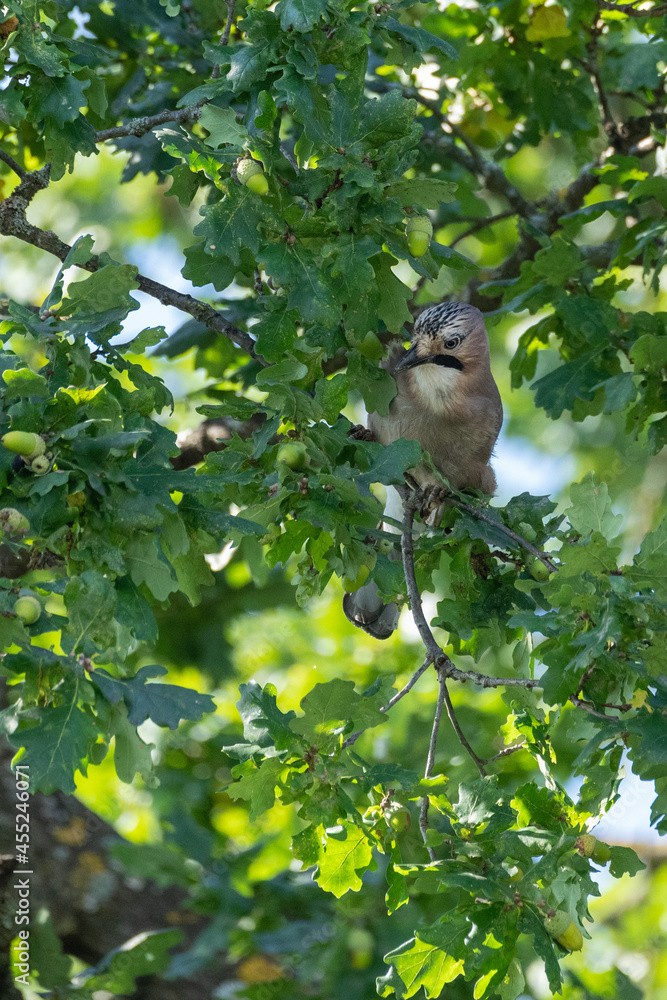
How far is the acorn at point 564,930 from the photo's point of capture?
83.6 inches

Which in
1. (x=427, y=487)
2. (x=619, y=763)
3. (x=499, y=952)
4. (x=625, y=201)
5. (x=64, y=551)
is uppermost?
(x=625, y=201)

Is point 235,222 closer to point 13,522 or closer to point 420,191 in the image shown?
point 420,191

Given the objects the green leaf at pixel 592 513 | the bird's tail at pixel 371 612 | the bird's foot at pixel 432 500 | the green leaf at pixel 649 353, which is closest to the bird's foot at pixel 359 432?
the bird's tail at pixel 371 612

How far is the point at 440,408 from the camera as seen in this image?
386 centimetres

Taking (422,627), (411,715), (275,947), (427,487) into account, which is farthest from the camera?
(411,715)

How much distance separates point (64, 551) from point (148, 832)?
410 cm

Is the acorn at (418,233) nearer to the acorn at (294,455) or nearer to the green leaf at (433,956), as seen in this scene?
the acorn at (294,455)

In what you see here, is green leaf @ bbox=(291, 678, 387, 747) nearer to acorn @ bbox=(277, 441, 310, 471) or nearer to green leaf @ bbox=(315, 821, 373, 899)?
green leaf @ bbox=(315, 821, 373, 899)

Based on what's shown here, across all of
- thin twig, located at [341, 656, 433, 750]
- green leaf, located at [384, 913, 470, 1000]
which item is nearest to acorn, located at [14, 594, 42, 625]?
thin twig, located at [341, 656, 433, 750]

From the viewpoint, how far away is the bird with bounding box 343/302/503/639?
3787 millimetres

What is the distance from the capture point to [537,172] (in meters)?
8.09

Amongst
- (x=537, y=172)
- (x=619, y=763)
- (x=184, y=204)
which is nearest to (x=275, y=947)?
(x=619, y=763)

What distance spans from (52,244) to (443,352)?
1529 millimetres

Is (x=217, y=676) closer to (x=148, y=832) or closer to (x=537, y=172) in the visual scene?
(x=148, y=832)
